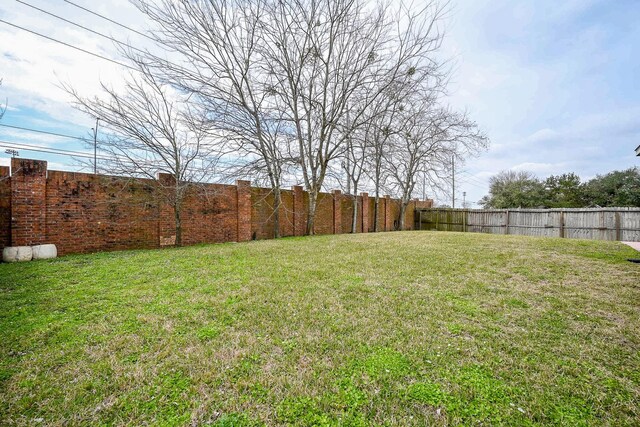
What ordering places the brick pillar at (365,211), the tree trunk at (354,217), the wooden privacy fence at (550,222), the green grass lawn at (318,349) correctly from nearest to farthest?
the green grass lawn at (318,349), the wooden privacy fence at (550,222), the tree trunk at (354,217), the brick pillar at (365,211)

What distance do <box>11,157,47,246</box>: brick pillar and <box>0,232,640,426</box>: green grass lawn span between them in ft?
5.94

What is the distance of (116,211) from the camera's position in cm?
709

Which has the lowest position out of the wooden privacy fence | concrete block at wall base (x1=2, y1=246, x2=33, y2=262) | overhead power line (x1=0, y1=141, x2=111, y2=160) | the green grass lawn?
the green grass lawn

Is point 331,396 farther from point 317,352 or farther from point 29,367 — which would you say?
point 29,367

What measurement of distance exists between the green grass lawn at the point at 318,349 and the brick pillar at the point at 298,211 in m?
7.55

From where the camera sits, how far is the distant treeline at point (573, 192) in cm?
1697

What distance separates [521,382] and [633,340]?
1598 mm

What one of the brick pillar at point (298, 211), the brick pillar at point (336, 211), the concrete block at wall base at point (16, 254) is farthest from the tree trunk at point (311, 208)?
the concrete block at wall base at point (16, 254)

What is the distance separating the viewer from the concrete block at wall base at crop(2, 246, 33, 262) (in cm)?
550

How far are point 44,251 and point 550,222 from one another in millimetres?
19383

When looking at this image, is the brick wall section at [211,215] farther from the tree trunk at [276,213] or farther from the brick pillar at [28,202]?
the brick pillar at [28,202]

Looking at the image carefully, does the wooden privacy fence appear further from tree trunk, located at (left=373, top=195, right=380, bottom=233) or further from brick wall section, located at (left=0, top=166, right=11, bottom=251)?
brick wall section, located at (left=0, top=166, right=11, bottom=251)

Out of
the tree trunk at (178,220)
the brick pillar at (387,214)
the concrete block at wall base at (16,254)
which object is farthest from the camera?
the brick pillar at (387,214)

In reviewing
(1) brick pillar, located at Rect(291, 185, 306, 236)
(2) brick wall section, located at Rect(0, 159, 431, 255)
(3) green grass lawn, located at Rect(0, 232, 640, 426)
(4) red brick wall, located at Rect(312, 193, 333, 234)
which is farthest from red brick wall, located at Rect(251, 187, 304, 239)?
(3) green grass lawn, located at Rect(0, 232, 640, 426)
